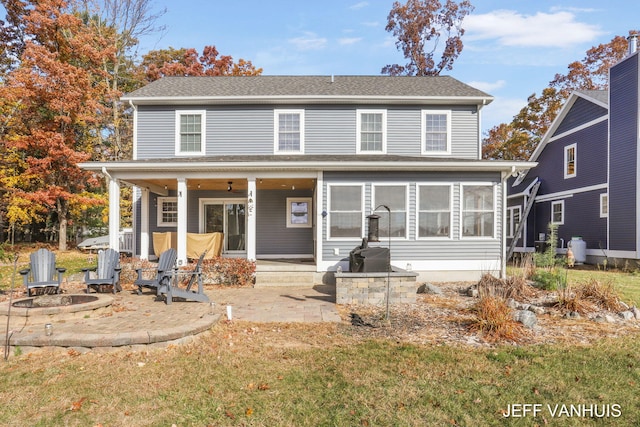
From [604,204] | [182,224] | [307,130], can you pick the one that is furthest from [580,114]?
[182,224]

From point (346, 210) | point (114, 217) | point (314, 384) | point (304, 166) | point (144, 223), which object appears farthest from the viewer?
point (144, 223)

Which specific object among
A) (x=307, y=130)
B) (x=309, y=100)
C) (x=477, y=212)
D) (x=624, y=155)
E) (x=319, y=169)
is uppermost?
(x=309, y=100)

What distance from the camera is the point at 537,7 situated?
1098 cm

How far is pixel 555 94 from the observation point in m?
25.8

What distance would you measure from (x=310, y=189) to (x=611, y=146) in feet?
41.3

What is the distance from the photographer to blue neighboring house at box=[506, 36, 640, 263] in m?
13.7

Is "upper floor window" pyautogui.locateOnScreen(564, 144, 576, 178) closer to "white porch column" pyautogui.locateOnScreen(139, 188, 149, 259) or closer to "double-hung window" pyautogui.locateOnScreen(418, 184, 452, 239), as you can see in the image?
"double-hung window" pyautogui.locateOnScreen(418, 184, 452, 239)

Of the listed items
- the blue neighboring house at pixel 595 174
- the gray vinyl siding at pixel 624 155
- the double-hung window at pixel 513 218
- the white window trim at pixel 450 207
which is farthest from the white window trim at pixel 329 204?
the double-hung window at pixel 513 218

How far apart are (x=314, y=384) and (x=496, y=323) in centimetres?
316

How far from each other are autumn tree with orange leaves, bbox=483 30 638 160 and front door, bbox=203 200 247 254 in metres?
22.3

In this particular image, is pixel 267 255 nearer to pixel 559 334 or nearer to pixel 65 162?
pixel 559 334

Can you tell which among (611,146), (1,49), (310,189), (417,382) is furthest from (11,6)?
(611,146)

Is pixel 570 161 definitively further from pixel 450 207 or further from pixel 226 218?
pixel 226 218

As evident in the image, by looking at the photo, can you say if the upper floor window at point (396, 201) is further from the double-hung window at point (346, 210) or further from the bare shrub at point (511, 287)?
the bare shrub at point (511, 287)
